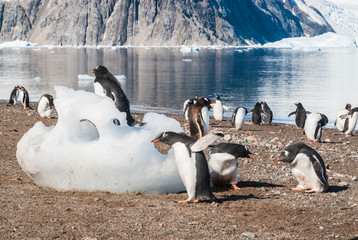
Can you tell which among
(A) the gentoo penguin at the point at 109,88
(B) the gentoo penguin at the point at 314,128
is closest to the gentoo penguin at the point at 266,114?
(B) the gentoo penguin at the point at 314,128

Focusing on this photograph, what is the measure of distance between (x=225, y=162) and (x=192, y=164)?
1393 millimetres

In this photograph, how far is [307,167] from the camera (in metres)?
8.58

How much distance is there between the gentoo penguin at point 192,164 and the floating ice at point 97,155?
2.02 ft

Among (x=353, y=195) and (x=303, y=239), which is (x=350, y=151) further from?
(x=303, y=239)

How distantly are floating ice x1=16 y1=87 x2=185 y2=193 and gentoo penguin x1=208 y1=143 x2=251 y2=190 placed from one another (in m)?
0.74

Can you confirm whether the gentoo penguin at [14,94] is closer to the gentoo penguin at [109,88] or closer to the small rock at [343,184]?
the gentoo penguin at [109,88]

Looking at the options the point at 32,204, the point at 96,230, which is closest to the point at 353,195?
the point at 96,230

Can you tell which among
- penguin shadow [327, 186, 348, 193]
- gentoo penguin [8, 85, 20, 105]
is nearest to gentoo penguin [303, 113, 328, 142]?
penguin shadow [327, 186, 348, 193]

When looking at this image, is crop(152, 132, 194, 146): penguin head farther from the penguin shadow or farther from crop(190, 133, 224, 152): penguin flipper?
the penguin shadow

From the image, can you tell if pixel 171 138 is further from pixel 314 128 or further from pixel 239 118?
pixel 239 118

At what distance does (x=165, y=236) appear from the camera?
5.88m

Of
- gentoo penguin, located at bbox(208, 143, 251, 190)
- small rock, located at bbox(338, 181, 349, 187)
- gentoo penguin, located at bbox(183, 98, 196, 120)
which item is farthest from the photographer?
gentoo penguin, located at bbox(183, 98, 196, 120)

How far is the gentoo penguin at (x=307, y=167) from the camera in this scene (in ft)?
27.9

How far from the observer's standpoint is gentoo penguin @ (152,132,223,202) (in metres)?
7.41
